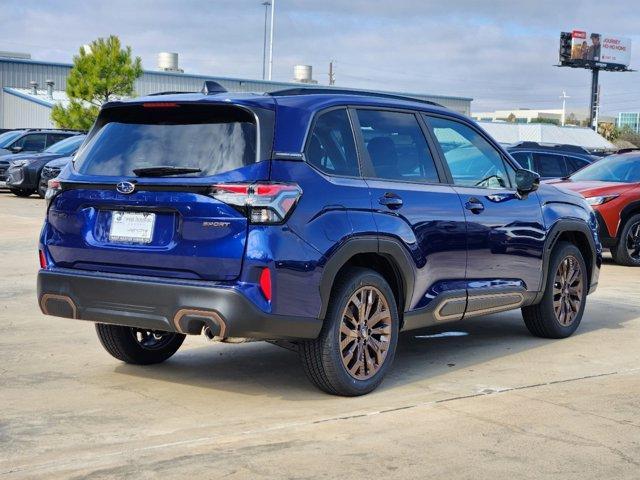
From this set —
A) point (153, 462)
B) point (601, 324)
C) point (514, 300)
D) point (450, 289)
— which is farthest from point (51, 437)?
point (601, 324)

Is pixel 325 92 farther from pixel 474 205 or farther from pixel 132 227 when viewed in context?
pixel 132 227

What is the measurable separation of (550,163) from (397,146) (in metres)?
12.9

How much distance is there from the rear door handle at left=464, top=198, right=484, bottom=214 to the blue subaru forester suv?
15mm

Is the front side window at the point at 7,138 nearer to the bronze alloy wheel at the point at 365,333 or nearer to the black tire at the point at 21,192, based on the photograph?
the black tire at the point at 21,192

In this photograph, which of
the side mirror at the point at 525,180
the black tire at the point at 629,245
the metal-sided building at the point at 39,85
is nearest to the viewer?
the side mirror at the point at 525,180

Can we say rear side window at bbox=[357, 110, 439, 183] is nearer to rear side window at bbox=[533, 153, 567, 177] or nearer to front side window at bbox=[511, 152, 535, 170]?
front side window at bbox=[511, 152, 535, 170]

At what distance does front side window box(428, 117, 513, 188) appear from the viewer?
24.1 ft

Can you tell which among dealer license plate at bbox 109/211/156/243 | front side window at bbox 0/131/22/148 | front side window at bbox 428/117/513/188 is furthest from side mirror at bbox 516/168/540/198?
front side window at bbox 0/131/22/148

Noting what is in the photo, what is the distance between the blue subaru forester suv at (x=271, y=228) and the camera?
5754mm

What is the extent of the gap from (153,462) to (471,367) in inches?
121

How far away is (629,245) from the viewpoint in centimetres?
1451

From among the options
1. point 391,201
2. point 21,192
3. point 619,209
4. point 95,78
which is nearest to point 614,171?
point 619,209

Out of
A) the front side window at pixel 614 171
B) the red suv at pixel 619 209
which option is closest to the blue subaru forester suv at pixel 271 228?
the red suv at pixel 619 209

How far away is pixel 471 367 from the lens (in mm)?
7426
